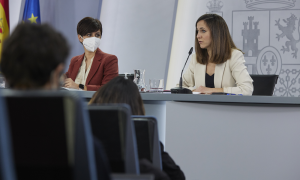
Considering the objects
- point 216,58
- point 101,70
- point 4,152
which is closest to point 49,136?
point 4,152

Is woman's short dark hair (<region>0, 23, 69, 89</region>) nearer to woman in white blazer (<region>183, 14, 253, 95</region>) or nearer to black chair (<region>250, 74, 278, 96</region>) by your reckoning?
woman in white blazer (<region>183, 14, 253, 95</region>)

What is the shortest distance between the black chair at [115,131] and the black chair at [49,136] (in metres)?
0.16

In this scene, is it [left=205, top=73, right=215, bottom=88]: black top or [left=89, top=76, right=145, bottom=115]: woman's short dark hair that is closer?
[left=89, top=76, right=145, bottom=115]: woman's short dark hair

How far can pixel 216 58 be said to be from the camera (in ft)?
8.72

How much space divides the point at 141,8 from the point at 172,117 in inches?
120

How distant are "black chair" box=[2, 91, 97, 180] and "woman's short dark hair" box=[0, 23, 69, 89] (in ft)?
0.24

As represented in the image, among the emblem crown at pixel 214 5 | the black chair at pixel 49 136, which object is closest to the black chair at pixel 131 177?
the black chair at pixel 49 136

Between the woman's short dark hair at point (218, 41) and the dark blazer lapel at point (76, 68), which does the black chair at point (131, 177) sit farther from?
the dark blazer lapel at point (76, 68)

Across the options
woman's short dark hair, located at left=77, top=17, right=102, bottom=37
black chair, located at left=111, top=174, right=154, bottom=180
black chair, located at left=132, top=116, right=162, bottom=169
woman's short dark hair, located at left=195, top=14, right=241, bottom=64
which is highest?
woman's short dark hair, located at left=77, top=17, right=102, bottom=37

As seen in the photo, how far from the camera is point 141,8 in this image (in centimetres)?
475


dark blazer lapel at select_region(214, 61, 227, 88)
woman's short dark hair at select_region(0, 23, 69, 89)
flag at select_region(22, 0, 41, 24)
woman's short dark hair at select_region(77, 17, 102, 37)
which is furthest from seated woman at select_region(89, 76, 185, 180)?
flag at select_region(22, 0, 41, 24)

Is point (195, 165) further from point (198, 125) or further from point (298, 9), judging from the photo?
point (298, 9)

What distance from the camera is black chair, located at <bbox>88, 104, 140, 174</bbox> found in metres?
0.67

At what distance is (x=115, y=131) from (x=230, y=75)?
2140mm
